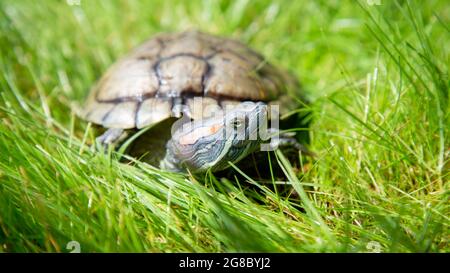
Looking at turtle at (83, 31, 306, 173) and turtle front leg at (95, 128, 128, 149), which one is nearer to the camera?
turtle at (83, 31, 306, 173)

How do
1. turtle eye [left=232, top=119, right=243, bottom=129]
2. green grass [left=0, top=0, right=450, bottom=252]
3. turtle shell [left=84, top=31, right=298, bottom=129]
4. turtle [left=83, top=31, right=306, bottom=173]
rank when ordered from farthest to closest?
1. turtle shell [left=84, top=31, right=298, bottom=129]
2. turtle [left=83, top=31, right=306, bottom=173]
3. turtle eye [left=232, top=119, right=243, bottom=129]
4. green grass [left=0, top=0, right=450, bottom=252]

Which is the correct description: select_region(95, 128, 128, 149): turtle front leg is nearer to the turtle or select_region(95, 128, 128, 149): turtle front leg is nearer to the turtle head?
the turtle

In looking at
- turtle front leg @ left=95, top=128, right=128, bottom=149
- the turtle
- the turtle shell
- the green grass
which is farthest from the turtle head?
turtle front leg @ left=95, top=128, right=128, bottom=149

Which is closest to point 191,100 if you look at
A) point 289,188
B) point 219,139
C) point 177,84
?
point 177,84

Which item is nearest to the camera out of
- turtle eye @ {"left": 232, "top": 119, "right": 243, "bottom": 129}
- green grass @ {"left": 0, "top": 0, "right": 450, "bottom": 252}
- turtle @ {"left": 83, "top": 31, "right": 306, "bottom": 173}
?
green grass @ {"left": 0, "top": 0, "right": 450, "bottom": 252}

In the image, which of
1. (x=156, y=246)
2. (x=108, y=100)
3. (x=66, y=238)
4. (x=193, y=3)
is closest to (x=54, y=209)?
(x=66, y=238)
